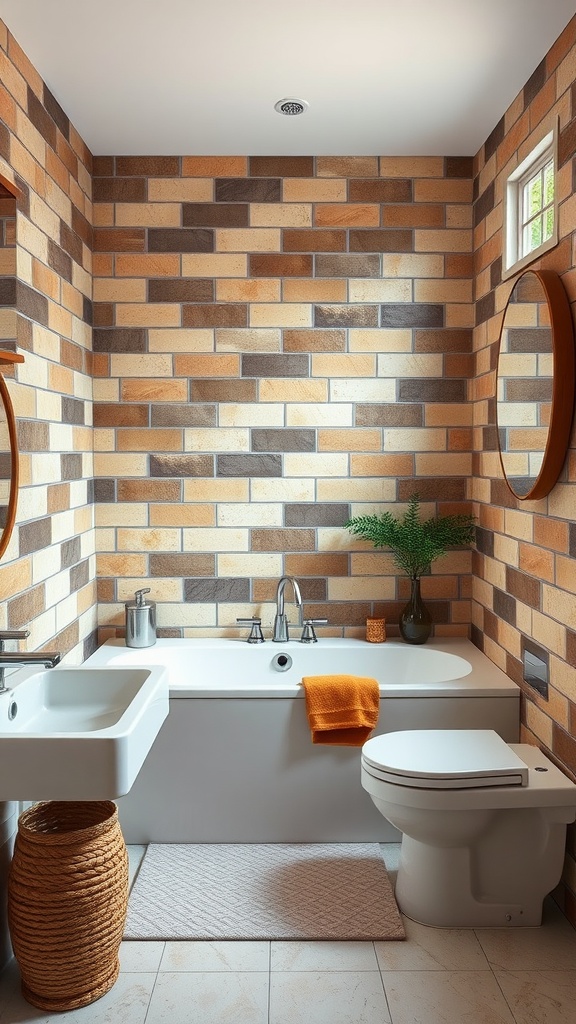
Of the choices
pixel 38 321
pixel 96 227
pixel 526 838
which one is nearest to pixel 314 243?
pixel 96 227

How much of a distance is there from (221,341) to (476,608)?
169 cm

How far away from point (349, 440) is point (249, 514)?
58cm

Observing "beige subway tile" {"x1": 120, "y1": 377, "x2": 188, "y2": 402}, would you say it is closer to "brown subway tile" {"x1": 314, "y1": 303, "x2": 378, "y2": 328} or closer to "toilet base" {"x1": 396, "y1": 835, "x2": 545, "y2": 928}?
"brown subway tile" {"x1": 314, "y1": 303, "x2": 378, "y2": 328}

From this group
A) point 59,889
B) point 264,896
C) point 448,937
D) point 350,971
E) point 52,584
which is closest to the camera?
point 59,889

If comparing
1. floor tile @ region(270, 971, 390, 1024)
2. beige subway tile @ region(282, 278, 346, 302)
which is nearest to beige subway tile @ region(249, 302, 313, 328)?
beige subway tile @ region(282, 278, 346, 302)

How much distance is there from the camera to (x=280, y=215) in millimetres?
3773

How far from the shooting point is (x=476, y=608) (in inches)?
150

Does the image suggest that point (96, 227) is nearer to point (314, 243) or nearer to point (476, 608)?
point (314, 243)

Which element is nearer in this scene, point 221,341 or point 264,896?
point 264,896

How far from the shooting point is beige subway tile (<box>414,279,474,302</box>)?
3812 mm

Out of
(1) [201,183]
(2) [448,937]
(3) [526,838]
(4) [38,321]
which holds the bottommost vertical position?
(2) [448,937]

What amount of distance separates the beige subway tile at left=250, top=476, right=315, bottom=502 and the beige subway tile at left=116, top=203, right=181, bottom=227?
4.06 ft

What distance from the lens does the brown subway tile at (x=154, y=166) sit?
3.75 metres

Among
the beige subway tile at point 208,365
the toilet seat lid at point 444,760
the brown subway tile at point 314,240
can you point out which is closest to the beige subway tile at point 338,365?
the beige subway tile at point 208,365
